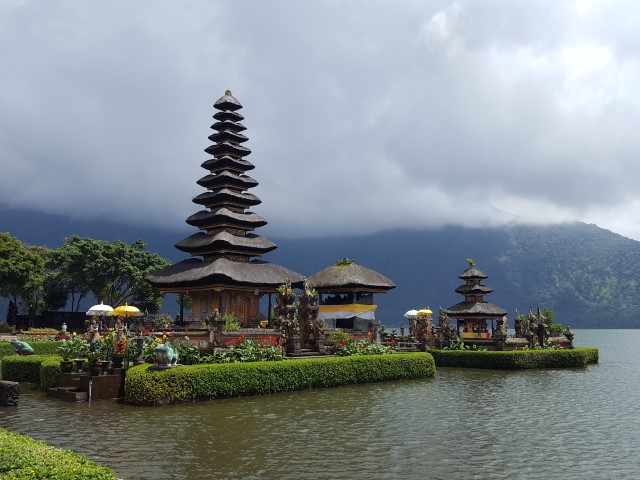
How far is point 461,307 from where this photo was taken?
55250mm

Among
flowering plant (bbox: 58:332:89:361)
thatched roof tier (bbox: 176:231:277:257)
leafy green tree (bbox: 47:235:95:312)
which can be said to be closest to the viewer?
flowering plant (bbox: 58:332:89:361)

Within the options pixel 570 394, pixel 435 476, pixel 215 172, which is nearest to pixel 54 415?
pixel 435 476

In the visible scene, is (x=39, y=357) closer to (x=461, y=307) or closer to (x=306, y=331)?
(x=306, y=331)

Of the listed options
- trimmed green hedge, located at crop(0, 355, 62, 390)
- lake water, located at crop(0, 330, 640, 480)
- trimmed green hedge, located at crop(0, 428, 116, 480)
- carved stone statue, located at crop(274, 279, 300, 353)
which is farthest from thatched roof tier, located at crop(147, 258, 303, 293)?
trimmed green hedge, located at crop(0, 428, 116, 480)

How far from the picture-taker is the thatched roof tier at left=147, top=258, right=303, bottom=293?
4144 centimetres

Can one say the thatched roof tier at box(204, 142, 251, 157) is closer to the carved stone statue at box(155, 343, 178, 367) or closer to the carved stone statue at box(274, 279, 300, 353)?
the carved stone statue at box(274, 279, 300, 353)

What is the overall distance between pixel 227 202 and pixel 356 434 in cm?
3549

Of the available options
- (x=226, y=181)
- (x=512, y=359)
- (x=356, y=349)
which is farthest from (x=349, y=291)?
(x=356, y=349)

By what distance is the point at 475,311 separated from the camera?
53312mm

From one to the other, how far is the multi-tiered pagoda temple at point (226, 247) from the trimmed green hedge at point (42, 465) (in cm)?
3255

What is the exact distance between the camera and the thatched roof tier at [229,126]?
51.9 m

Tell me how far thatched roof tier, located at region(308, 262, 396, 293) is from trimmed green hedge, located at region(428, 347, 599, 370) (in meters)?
8.34

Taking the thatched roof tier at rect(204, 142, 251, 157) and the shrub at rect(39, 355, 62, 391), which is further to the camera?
the thatched roof tier at rect(204, 142, 251, 157)

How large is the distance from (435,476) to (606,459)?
4.45 m
